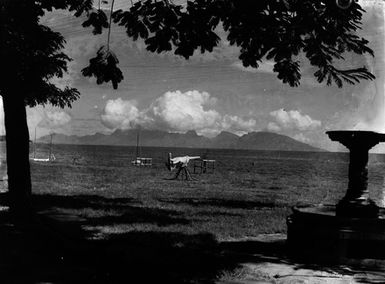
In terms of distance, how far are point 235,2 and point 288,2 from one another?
687 mm

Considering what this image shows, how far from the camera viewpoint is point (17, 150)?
38.8 ft

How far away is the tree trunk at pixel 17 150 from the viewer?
11750 mm

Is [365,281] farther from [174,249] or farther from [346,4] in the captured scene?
[346,4]

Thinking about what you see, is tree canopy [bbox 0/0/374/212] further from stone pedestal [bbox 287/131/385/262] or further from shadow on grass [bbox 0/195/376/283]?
shadow on grass [bbox 0/195/376/283]

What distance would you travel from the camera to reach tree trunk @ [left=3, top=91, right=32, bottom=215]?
38.5 ft

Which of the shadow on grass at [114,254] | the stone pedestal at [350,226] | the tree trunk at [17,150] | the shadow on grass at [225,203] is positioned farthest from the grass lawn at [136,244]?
the shadow on grass at [225,203]

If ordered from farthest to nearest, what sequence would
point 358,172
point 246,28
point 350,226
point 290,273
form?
1. point 358,172
2. point 350,226
3. point 290,273
4. point 246,28

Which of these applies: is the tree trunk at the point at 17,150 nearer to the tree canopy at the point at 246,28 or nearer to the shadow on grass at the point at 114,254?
the shadow on grass at the point at 114,254

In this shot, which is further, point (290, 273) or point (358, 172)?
point (358, 172)

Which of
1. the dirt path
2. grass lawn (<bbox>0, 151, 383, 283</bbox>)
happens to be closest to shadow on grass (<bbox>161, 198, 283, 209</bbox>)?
grass lawn (<bbox>0, 151, 383, 283</bbox>)

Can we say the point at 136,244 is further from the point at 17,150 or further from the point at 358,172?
the point at 17,150

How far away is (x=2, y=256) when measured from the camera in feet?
26.6

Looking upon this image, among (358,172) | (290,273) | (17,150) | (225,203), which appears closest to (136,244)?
(290,273)

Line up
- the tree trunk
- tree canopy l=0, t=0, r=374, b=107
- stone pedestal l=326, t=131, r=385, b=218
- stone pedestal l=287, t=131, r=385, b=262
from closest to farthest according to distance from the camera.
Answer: tree canopy l=0, t=0, r=374, b=107, stone pedestal l=287, t=131, r=385, b=262, stone pedestal l=326, t=131, r=385, b=218, the tree trunk
